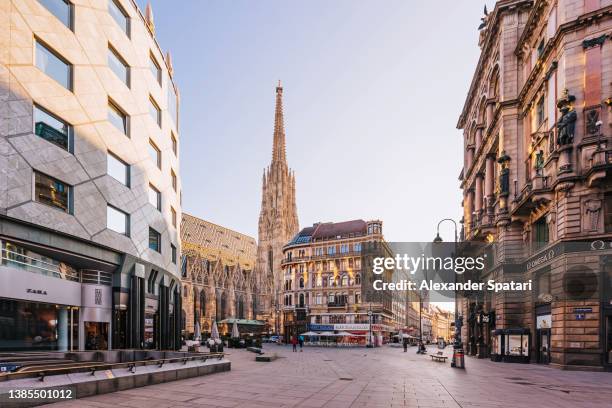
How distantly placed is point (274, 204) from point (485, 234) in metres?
104

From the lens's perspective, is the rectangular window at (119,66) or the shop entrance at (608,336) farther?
the rectangular window at (119,66)

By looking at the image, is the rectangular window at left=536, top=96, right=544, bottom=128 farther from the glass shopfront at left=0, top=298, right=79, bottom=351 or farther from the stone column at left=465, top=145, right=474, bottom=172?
the glass shopfront at left=0, top=298, right=79, bottom=351

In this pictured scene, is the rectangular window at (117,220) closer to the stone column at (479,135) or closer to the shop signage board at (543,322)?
the shop signage board at (543,322)

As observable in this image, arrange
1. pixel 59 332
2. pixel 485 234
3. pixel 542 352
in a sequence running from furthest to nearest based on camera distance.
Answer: pixel 485 234, pixel 542 352, pixel 59 332

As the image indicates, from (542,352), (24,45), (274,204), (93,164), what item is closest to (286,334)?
(274,204)

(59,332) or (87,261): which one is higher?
(87,261)

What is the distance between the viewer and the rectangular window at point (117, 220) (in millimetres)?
30172

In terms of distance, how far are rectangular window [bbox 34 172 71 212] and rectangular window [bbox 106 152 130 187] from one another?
15.1ft

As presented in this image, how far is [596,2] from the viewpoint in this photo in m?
30.0

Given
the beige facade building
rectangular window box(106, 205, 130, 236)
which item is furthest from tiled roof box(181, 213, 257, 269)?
rectangular window box(106, 205, 130, 236)

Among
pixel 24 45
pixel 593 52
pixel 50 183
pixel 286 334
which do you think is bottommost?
pixel 286 334

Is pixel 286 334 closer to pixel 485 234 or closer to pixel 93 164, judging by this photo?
pixel 485 234

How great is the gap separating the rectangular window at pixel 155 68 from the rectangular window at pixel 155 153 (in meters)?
5.70

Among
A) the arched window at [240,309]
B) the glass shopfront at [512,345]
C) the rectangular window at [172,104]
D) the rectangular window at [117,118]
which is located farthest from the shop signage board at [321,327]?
the rectangular window at [117,118]
